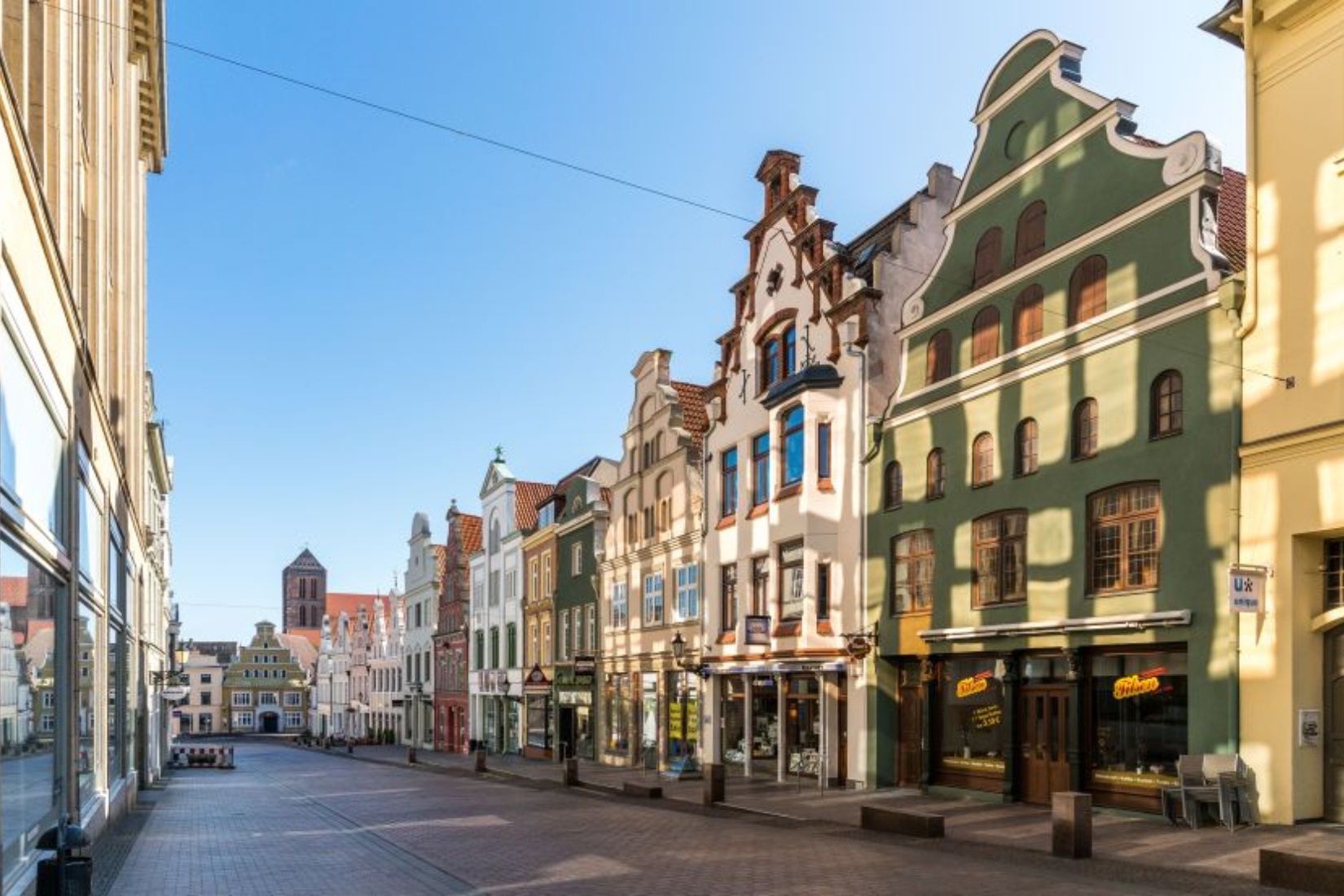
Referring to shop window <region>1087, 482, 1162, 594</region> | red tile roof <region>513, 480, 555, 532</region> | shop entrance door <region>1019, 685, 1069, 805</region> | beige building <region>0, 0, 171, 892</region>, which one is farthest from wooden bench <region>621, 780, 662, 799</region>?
red tile roof <region>513, 480, 555, 532</region>

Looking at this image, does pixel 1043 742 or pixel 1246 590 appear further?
pixel 1043 742

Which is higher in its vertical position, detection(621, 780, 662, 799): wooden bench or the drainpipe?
the drainpipe

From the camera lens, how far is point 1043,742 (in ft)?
74.1

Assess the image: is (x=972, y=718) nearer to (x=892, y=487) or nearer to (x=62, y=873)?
(x=892, y=487)

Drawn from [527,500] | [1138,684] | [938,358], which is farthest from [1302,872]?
[527,500]

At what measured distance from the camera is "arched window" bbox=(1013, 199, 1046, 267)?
23.5m

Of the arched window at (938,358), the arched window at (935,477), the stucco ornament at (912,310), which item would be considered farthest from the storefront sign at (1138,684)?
the stucco ornament at (912,310)

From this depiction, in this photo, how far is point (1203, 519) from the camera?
19.2 metres

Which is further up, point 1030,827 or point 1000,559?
point 1000,559

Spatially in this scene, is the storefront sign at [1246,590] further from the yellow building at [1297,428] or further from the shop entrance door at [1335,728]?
Answer: the shop entrance door at [1335,728]

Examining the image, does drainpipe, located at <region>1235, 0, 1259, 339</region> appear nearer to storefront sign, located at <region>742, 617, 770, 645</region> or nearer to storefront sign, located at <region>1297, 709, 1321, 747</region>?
storefront sign, located at <region>1297, 709, 1321, 747</region>

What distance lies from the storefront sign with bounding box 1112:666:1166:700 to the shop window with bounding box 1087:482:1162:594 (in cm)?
138

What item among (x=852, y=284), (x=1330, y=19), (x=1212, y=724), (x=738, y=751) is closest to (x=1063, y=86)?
(x=1330, y=19)

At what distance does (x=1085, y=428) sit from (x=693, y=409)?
20055 millimetres
